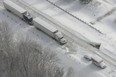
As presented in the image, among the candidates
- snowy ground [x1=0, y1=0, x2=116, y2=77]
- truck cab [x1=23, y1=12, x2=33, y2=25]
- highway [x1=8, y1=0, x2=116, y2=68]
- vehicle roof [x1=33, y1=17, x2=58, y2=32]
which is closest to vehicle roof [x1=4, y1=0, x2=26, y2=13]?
truck cab [x1=23, y1=12, x2=33, y2=25]

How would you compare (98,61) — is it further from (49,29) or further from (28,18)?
(28,18)

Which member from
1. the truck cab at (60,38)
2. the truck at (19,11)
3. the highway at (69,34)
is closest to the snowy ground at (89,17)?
the highway at (69,34)

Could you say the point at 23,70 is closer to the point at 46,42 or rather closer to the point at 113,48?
the point at 46,42

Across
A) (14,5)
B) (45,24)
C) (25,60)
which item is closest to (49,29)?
(45,24)

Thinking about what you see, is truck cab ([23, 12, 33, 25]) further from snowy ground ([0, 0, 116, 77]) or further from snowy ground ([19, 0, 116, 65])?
snowy ground ([19, 0, 116, 65])

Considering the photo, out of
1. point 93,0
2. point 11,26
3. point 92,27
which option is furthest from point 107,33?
point 11,26

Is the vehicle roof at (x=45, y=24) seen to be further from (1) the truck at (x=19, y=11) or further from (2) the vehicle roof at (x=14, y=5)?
(2) the vehicle roof at (x=14, y=5)
